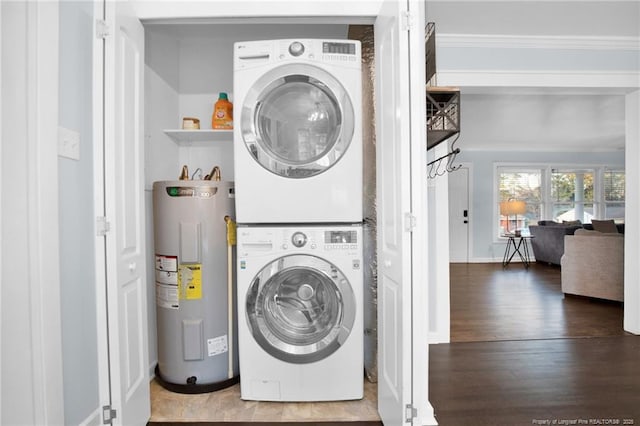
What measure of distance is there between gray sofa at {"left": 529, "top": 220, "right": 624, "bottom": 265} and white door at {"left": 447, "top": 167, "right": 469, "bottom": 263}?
1.14m

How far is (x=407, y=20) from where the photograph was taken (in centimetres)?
134

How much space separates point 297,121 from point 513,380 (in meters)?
1.94

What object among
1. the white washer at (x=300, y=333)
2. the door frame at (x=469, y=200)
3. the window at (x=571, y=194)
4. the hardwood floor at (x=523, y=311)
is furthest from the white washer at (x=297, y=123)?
the window at (x=571, y=194)

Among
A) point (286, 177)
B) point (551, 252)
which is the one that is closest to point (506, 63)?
point (286, 177)

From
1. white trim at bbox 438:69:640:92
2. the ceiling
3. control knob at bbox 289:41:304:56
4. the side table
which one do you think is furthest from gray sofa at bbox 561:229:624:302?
control knob at bbox 289:41:304:56

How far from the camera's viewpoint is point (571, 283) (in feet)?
12.5

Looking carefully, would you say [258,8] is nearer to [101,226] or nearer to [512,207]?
[101,226]

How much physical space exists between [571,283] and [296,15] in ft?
13.1

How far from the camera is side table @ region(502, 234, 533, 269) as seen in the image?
6.41 m

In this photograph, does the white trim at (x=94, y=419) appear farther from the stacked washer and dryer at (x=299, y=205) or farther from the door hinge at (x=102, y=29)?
the door hinge at (x=102, y=29)

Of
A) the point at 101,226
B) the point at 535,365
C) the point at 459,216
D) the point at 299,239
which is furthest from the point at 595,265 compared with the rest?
the point at 101,226

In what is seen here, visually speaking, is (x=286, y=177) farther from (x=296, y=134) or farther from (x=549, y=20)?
(x=549, y=20)

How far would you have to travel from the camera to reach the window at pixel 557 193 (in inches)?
277

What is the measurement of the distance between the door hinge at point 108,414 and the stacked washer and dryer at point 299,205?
0.58 meters
